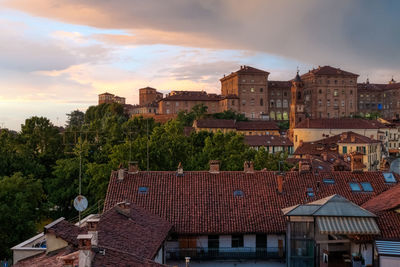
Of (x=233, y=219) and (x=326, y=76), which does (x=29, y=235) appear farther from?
(x=326, y=76)

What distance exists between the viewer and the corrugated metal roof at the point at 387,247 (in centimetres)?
1508

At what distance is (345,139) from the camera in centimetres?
7644

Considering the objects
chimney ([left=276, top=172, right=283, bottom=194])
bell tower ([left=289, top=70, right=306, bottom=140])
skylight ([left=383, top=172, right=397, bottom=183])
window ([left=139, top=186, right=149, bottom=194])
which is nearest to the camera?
window ([left=139, top=186, right=149, bottom=194])

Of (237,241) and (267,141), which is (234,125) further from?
(237,241)

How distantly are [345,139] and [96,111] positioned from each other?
72.4 m

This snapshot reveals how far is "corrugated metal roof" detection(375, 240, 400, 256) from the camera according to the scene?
49.5 ft

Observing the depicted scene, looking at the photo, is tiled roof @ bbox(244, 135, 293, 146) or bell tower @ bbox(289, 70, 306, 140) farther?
bell tower @ bbox(289, 70, 306, 140)

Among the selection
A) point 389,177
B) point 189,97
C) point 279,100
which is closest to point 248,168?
point 389,177

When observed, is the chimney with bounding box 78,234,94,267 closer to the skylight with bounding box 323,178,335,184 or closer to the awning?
the awning

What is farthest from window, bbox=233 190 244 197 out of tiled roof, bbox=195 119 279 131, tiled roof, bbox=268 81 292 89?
tiled roof, bbox=268 81 292 89

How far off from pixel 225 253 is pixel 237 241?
0.81 meters

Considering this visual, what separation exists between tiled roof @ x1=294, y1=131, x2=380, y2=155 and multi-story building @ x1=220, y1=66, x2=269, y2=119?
1794 inches

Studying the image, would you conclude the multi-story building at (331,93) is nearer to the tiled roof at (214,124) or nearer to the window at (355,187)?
the tiled roof at (214,124)

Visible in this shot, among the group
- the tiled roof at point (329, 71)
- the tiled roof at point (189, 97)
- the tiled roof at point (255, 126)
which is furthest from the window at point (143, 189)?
the tiled roof at point (329, 71)
